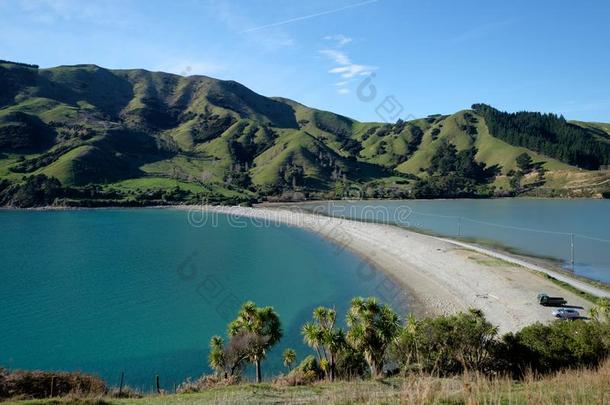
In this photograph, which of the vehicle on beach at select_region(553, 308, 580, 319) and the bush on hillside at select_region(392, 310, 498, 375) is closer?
the bush on hillside at select_region(392, 310, 498, 375)

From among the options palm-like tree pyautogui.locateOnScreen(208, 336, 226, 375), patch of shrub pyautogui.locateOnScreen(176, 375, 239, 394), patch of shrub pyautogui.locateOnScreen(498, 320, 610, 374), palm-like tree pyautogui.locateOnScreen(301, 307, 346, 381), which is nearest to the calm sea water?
patch of shrub pyautogui.locateOnScreen(498, 320, 610, 374)

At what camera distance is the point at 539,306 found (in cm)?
4756

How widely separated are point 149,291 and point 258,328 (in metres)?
38.3

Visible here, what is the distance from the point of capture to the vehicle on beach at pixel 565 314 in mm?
43281

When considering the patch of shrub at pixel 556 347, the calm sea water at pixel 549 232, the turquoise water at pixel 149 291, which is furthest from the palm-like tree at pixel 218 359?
the calm sea water at pixel 549 232

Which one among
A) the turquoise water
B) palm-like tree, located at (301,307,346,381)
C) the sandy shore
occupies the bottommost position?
the turquoise water

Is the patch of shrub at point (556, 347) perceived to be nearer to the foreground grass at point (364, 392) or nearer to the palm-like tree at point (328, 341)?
the foreground grass at point (364, 392)

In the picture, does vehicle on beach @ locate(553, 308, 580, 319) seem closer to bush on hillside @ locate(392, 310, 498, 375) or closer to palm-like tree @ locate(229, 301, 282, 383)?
bush on hillside @ locate(392, 310, 498, 375)

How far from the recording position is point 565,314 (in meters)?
43.3

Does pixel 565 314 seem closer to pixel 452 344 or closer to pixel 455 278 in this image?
pixel 455 278

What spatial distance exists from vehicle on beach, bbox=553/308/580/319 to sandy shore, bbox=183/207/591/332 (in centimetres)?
88

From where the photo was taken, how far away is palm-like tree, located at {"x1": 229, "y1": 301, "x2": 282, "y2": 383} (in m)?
30.9

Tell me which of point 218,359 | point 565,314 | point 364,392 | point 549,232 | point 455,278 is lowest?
point 455,278

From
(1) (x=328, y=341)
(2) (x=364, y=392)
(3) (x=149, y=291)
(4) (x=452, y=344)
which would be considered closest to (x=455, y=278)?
(4) (x=452, y=344)
